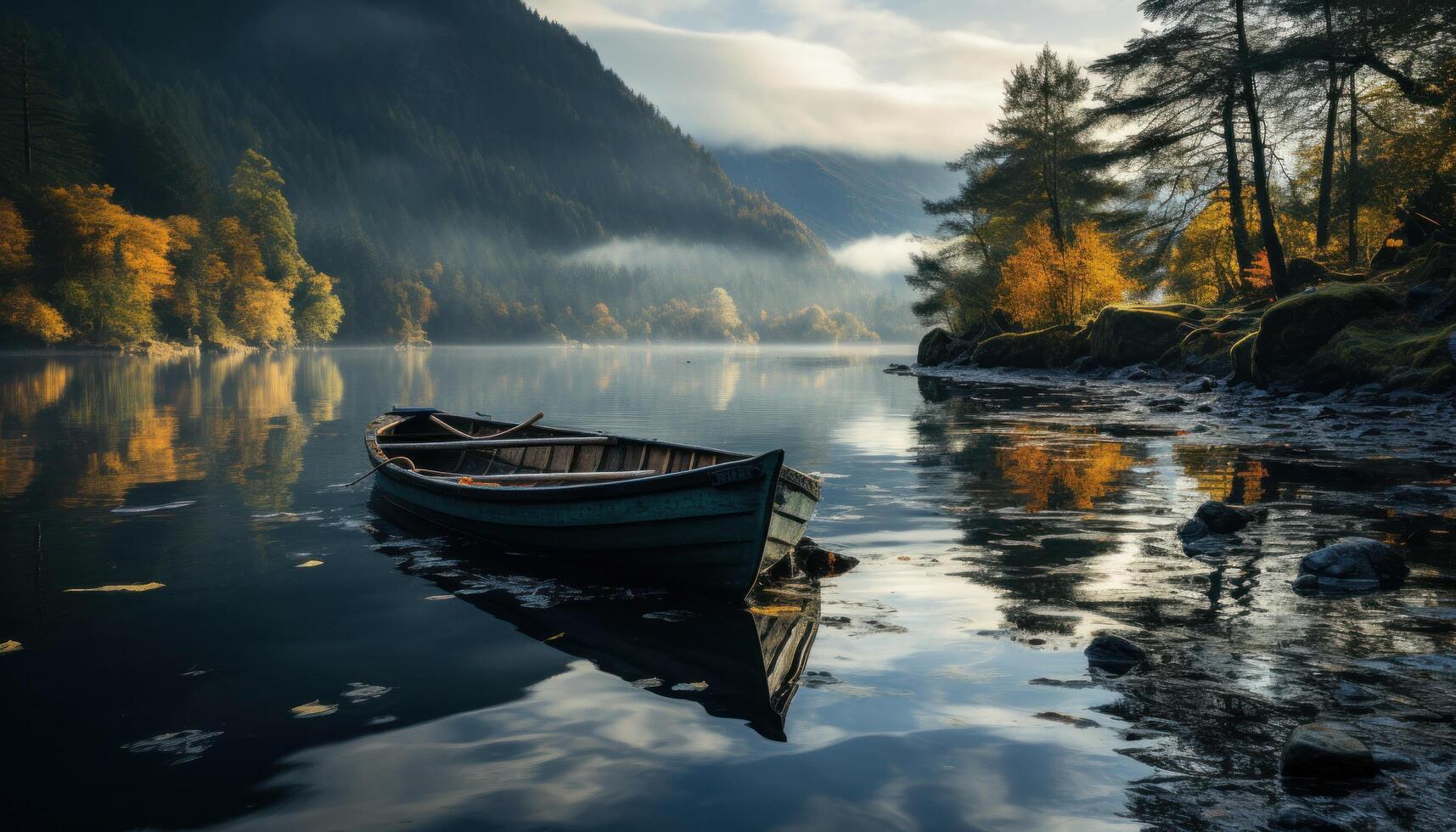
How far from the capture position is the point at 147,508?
14070 mm

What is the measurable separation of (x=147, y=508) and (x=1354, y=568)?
15.7m

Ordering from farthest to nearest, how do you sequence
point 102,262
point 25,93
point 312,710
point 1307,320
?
point 25,93 → point 102,262 → point 1307,320 → point 312,710

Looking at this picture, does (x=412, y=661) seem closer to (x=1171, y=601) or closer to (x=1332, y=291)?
(x=1171, y=601)

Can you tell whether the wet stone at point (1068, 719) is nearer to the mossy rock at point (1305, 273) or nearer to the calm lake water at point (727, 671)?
the calm lake water at point (727, 671)

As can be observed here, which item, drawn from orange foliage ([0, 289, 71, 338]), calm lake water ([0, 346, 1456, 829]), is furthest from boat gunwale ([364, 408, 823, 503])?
orange foliage ([0, 289, 71, 338])

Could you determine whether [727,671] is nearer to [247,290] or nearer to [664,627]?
[664,627]

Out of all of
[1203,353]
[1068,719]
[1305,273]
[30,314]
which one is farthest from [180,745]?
[30,314]

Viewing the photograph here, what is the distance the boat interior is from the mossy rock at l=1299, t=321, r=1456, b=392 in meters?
20.0

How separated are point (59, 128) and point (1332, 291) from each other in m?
88.5

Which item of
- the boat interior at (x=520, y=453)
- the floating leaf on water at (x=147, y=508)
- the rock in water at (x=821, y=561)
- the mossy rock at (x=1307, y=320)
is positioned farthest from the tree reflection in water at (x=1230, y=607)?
the mossy rock at (x=1307, y=320)

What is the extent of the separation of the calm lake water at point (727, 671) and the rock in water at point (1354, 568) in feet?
0.79

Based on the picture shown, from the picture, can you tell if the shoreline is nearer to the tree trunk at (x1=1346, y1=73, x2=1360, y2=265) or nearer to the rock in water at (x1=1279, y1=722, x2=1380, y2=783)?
the tree trunk at (x1=1346, y1=73, x2=1360, y2=265)

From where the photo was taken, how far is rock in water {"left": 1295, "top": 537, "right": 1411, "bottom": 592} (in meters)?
8.56

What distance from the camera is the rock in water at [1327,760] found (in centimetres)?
473
